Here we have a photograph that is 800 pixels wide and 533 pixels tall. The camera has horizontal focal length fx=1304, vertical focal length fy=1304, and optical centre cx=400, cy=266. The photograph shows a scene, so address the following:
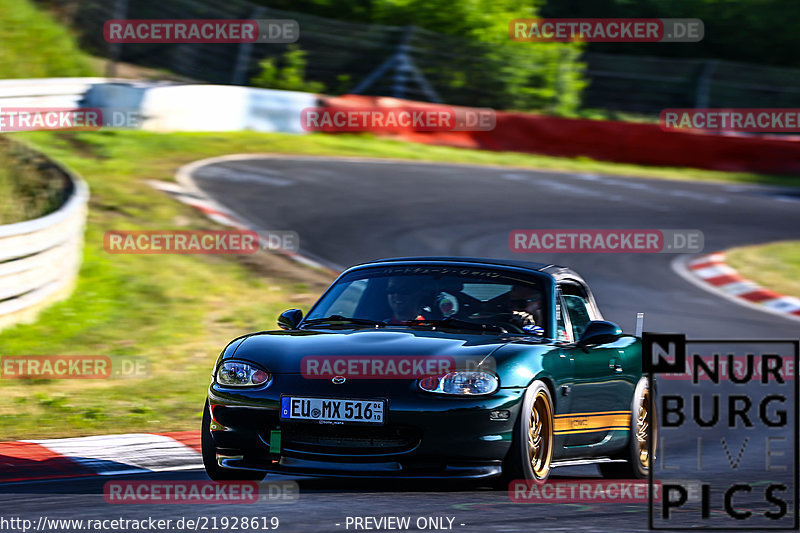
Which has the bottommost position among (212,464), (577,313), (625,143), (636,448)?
(625,143)

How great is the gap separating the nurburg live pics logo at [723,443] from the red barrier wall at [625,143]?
1267cm

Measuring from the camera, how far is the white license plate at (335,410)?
5.94m

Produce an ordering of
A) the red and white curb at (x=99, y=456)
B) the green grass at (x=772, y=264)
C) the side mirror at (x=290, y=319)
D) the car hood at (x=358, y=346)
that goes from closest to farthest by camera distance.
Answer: the car hood at (x=358, y=346) < the red and white curb at (x=99, y=456) < the side mirror at (x=290, y=319) < the green grass at (x=772, y=264)

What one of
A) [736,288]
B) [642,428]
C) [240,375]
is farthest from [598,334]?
[736,288]

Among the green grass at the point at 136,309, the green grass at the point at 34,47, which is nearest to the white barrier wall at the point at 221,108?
the green grass at the point at 136,309

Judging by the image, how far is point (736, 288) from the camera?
15.2 metres

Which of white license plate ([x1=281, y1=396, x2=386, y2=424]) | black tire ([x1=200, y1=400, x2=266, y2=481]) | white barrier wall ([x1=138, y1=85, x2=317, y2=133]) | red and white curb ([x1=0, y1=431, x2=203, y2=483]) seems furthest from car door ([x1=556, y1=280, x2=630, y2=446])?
white barrier wall ([x1=138, y1=85, x2=317, y2=133])

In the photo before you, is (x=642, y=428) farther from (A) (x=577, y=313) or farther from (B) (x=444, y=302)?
(B) (x=444, y=302)

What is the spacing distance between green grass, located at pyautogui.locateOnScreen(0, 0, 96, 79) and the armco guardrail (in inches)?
427

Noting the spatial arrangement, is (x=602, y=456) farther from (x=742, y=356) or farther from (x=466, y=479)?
(x=742, y=356)

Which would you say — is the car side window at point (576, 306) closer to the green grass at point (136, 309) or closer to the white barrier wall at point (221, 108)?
the green grass at point (136, 309)

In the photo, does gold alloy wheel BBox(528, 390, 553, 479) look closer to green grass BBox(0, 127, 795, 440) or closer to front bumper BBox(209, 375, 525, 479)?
front bumper BBox(209, 375, 525, 479)

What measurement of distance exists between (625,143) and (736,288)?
10670 millimetres

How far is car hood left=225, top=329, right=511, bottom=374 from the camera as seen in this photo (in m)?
6.15
